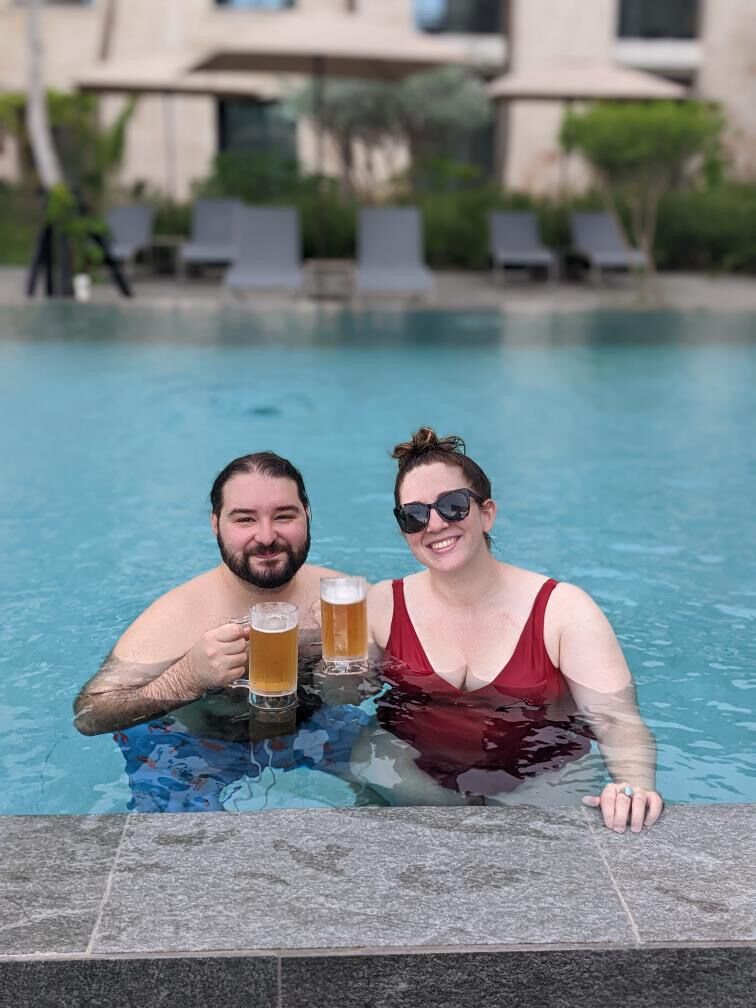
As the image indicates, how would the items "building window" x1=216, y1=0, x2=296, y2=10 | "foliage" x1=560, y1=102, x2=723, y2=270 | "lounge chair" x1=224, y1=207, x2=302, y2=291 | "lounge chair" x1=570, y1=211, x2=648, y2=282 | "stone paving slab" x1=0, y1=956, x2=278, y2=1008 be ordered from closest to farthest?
"stone paving slab" x1=0, y1=956, x2=278, y2=1008, "lounge chair" x1=224, y1=207, x2=302, y2=291, "lounge chair" x1=570, y1=211, x2=648, y2=282, "foliage" x1=560, y1=102, x2=723, y2=270, "building window" x1=216, y1=0, x2=296, y2=10

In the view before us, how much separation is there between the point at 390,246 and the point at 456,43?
10.6 meters

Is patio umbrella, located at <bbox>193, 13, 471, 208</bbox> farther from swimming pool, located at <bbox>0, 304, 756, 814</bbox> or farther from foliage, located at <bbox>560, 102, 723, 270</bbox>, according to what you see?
foliage, located at <bbox>560, 102, 723, 270</bbox>

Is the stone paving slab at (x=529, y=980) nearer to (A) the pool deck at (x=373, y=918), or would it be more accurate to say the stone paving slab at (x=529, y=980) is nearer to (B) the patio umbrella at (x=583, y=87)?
(A) the pool deck at (x=373, y=918)

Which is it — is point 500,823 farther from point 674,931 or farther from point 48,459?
point 48,459

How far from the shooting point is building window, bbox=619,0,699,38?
82.4 ft

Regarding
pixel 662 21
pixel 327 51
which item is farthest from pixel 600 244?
pixel 662 21

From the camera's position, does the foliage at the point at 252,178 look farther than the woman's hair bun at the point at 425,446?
Yes

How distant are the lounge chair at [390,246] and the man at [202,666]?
10.3 m

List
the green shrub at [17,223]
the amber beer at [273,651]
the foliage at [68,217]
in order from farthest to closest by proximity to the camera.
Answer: the green shrub at [17,223]
the foliage at [68,217]
the amber beer at [273,651]

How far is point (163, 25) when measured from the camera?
23422 millimetres

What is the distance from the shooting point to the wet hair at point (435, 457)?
125 inches

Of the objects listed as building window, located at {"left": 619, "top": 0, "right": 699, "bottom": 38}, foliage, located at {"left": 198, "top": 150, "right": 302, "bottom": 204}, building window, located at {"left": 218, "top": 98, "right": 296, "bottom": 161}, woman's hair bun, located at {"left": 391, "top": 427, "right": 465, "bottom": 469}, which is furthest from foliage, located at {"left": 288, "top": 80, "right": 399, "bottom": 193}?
woman's hair bun, located at {"left": 391, "top": 427, "right": 465, "bottom": 469}

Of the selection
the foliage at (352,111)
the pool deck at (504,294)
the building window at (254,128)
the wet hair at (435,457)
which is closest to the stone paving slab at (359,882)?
the wet hair at (435,457)

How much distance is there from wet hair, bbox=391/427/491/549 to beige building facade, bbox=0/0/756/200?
19905 mm
